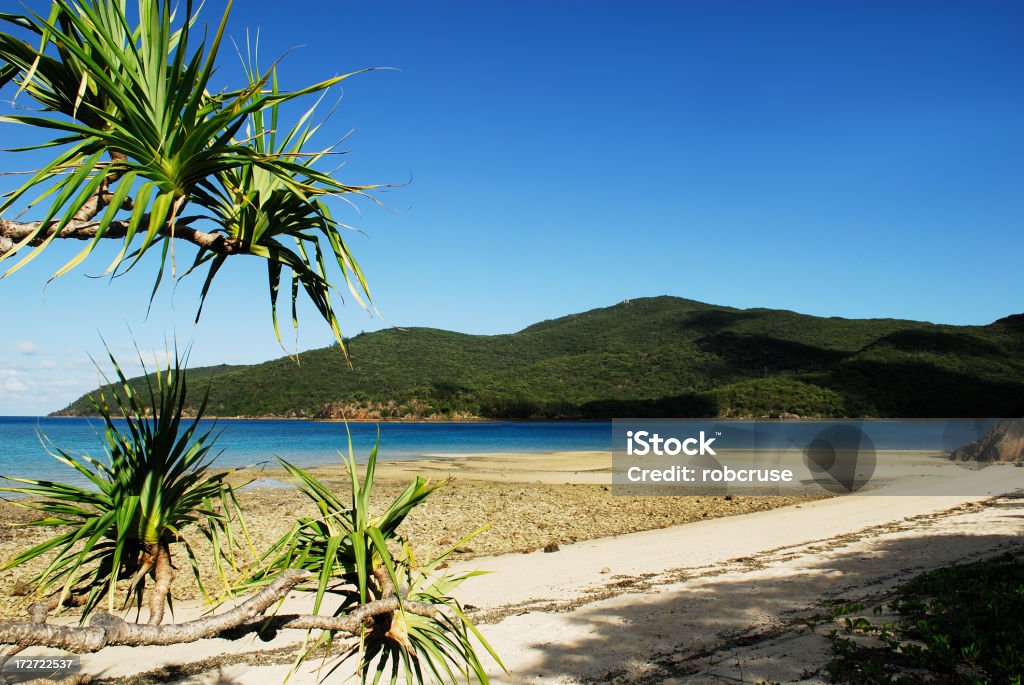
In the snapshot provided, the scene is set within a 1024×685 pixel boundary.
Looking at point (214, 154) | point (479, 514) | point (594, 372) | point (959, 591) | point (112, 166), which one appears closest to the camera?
point (112, 166)

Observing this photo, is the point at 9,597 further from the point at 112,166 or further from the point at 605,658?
the point at 112,166

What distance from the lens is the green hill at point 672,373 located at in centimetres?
5469

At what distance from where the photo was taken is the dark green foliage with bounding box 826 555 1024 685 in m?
4.08

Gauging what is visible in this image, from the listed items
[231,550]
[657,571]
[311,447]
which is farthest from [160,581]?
[311,447]

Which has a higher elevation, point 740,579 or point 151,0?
point 151,0

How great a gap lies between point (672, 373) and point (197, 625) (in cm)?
7103

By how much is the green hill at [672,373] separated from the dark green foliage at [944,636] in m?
48.2

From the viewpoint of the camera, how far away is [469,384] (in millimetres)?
80625

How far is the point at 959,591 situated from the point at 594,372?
7175cm

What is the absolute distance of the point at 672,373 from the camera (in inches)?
2800

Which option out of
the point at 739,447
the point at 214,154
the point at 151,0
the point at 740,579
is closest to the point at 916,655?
the point at 740,579

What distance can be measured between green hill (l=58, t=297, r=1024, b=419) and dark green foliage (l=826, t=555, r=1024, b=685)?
48180 millimetres

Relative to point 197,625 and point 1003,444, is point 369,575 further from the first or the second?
point 1003,444

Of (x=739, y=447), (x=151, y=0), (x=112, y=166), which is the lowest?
(x=739, y=447)
